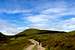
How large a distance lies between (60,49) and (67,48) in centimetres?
295

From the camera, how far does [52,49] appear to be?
7556cm

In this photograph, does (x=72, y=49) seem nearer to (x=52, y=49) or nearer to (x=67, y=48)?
(x=67, y=48)

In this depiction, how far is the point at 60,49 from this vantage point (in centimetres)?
7188

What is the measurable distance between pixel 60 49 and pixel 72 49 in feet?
13.8

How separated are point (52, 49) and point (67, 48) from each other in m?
5.00

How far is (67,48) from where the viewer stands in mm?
73625

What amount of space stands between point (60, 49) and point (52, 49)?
4.32 meters

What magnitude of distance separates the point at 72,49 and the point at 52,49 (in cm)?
648

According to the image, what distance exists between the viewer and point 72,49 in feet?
241

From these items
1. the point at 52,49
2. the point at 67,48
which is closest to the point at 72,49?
the point at 67,48
